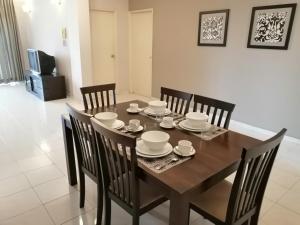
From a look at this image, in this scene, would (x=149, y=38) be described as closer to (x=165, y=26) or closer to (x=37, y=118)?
(x=165, y=26)

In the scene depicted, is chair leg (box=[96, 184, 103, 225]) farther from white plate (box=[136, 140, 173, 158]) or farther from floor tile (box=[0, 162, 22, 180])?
floor tile (box=[0, 162, 22, 180])

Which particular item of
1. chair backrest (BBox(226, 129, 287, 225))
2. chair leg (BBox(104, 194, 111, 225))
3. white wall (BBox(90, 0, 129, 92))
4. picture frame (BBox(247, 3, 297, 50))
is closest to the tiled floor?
chair leg (BBox(104, 194, 111, 225))

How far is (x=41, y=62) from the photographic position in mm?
5434

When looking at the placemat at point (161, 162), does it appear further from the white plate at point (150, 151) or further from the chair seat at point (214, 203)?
the chair seat at point (214, 203)

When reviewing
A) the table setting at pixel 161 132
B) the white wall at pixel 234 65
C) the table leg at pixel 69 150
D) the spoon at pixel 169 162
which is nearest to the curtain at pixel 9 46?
the white wall at pixel 234 65

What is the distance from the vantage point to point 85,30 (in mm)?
4801

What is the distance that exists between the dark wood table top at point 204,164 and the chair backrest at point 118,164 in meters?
0.11

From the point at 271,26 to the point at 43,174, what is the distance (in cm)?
361

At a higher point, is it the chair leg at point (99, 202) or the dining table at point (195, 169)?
→ the dining table at point (195, 169)

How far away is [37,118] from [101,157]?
10.7 feet

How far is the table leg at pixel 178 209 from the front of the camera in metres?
1.16

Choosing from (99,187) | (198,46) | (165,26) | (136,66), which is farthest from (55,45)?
(99,187)

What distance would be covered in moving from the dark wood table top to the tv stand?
168 inches

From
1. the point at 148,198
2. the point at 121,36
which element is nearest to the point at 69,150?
the point at 148,198
